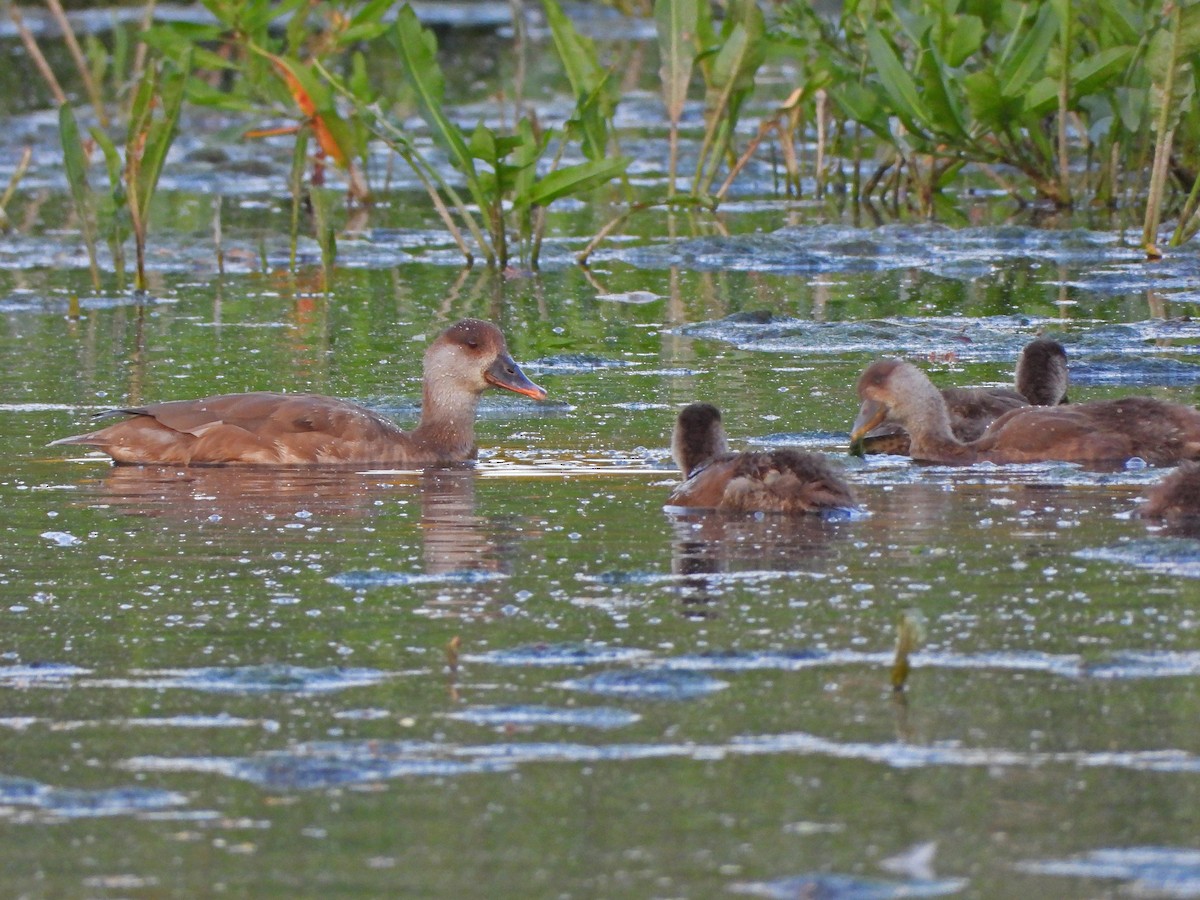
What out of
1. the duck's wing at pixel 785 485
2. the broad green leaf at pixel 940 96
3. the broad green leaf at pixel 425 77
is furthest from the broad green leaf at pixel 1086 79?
the duck's wing at pixel 785 485

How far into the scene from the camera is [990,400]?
10.1m

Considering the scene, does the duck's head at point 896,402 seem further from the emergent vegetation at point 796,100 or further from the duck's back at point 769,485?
the emergent vegetation at point 796,100

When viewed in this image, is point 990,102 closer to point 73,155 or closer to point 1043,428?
Answer: point 73,155

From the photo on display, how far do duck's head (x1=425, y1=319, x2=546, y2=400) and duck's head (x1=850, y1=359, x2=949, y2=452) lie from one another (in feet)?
5.18

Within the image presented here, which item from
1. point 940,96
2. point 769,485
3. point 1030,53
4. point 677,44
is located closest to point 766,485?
point 769,485

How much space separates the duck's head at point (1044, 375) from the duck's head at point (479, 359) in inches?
85.8

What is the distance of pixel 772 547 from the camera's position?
7.44m

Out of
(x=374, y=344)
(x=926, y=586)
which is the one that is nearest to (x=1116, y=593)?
(x=926, y=586)

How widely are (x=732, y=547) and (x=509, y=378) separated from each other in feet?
10.4

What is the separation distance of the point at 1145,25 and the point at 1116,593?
9.66 m

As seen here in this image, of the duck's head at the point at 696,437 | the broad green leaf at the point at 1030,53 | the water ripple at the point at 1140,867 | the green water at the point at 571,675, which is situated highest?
the broad green leaf at the point at 1030,53

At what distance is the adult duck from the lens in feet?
26.0

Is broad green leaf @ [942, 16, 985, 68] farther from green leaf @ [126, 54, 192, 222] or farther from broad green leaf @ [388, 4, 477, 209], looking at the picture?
green leaf @ [126, 54, 192, 222]

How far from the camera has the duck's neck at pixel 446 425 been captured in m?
9.98
